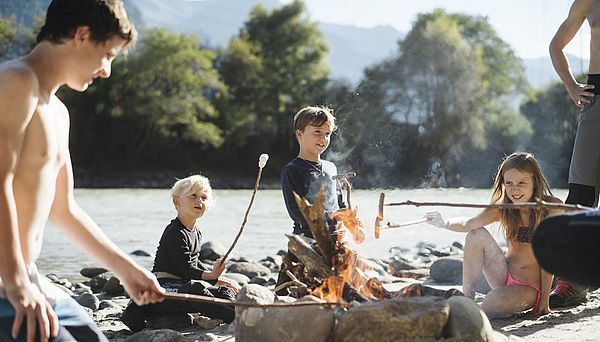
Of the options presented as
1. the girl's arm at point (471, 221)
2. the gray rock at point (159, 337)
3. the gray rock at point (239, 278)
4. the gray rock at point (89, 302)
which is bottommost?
the gray rock at point (239, 278)

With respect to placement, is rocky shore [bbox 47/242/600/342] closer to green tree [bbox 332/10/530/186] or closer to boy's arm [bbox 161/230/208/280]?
boy's arm [bbox 161/230/208/280]

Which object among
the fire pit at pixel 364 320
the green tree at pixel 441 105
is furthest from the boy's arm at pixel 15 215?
the green tree at pixel 441 105

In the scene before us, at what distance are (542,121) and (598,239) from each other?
31435 millimetres

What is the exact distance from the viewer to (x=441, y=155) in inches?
795

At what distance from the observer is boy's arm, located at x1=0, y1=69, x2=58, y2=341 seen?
2326 mm

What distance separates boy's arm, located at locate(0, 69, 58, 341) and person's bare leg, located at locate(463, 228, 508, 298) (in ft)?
10.2

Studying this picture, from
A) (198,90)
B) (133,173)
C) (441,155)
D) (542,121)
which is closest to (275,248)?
(441,155)

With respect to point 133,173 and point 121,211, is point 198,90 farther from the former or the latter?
point 121,211

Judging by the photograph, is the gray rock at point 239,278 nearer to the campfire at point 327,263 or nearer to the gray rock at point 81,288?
the gray rock at point 81,288

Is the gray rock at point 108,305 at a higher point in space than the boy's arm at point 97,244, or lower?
lower

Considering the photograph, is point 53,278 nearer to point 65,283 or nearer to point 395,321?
point 65,283

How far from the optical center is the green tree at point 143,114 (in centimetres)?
3772

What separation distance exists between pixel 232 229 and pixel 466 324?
35.6 ft

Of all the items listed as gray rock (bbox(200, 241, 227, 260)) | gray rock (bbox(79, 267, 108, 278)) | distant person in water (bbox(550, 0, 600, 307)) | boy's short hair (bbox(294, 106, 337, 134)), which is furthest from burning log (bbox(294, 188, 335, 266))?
gray rock (bbox(200, 241, 227, 260))
